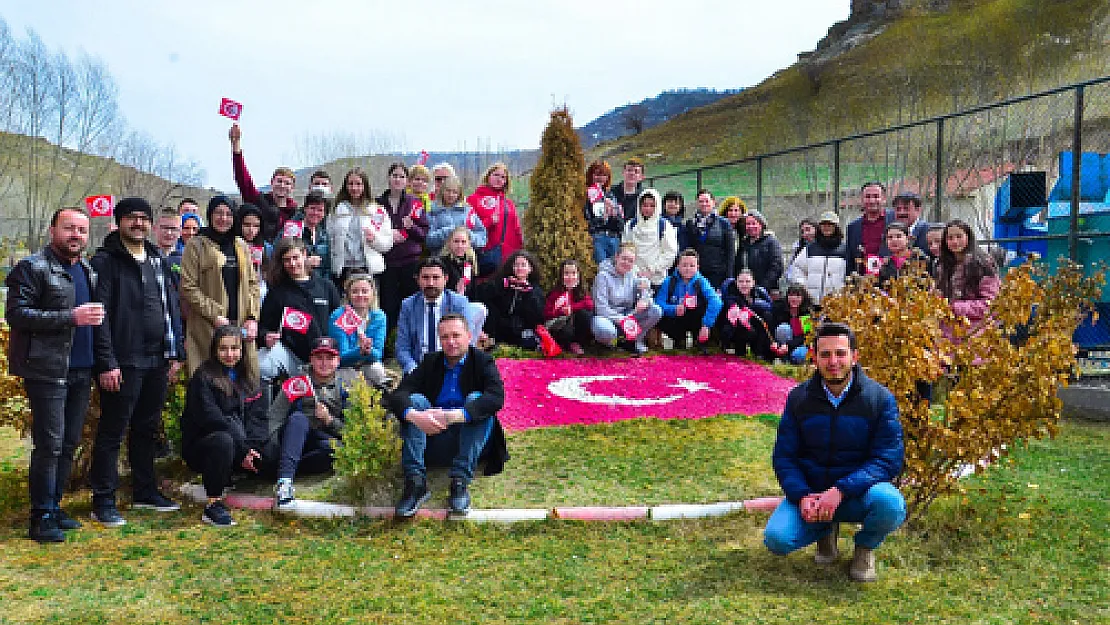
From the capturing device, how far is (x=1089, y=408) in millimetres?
7883

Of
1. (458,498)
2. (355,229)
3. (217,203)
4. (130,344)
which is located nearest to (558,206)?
(355,229)

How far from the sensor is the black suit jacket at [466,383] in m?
5.75

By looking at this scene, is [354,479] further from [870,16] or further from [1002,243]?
[870,16]

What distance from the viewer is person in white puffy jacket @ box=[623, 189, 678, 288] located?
1065 centimetres

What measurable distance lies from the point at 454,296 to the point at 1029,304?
447 centimetres

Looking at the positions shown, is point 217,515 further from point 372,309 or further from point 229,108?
point 229,108

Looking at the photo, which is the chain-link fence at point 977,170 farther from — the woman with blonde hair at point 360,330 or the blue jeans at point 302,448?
the blue jeans at point 302,448

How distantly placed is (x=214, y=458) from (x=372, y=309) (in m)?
1.98

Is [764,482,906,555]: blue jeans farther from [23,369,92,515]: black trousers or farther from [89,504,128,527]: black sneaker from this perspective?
[23,369,92,515]: black trousers

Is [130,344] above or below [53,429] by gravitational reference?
above

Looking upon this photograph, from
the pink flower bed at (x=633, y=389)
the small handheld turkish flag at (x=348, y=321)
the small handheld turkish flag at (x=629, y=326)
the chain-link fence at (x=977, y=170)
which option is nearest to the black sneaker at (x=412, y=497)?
the pink flower bed at (x=633, y=389)

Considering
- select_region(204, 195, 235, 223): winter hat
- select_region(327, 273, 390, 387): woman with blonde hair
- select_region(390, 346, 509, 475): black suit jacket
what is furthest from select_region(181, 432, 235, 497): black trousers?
select_region(204, 195, 235, 223): winter hat

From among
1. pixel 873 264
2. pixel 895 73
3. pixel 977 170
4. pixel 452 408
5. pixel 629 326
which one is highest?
pixel 895 73

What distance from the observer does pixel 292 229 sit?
8.58 meters
